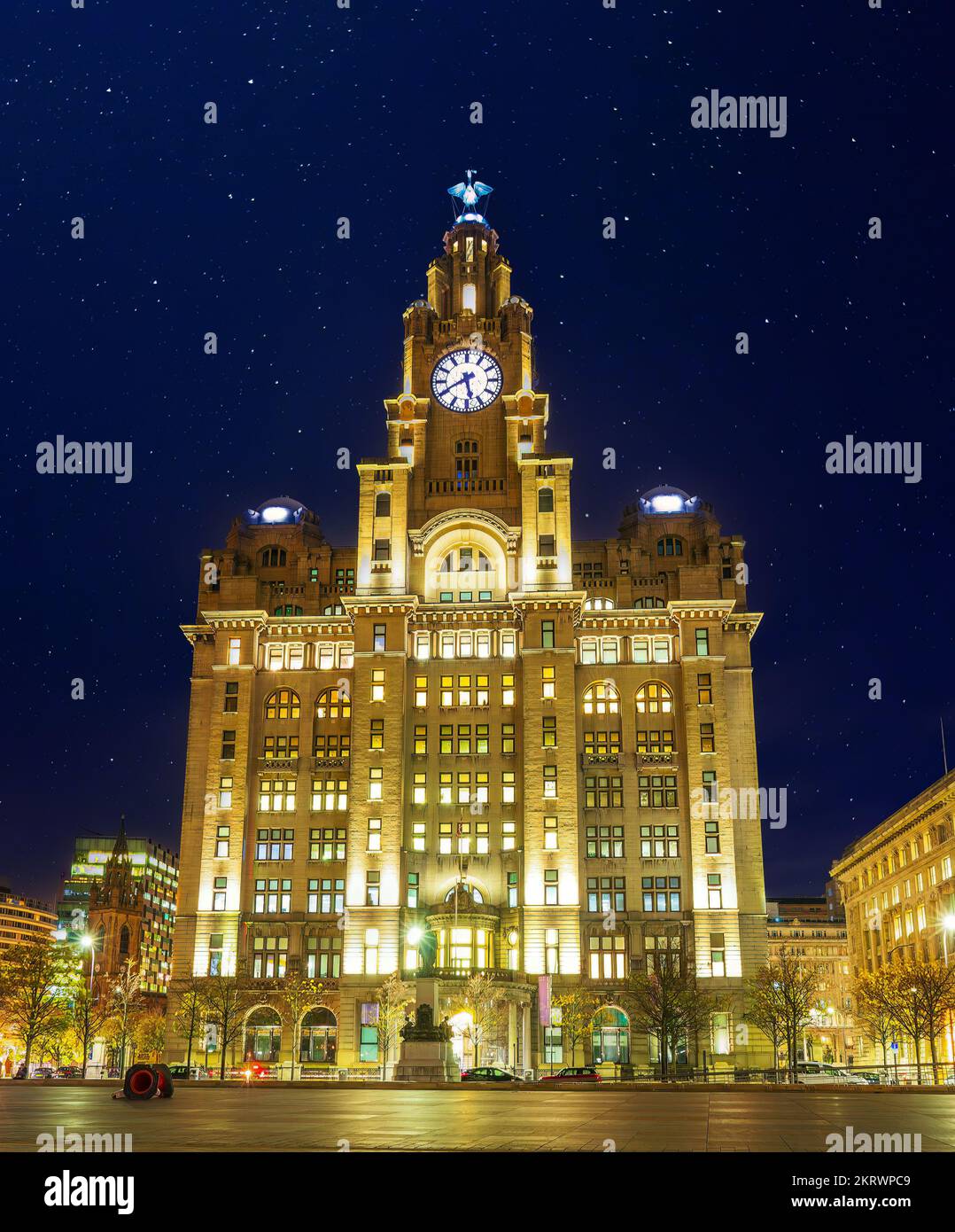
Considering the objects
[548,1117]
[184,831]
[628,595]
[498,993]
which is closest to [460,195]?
[628,595]

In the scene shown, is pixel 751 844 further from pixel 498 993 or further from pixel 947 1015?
pixel 498 993

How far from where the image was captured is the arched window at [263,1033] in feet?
364

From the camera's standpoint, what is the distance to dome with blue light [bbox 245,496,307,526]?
434ft

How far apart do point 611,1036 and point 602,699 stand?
31.3 meters

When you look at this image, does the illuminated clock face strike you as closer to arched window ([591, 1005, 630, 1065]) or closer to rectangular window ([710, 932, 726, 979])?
rectangular window ([710, 932, 726, 979])

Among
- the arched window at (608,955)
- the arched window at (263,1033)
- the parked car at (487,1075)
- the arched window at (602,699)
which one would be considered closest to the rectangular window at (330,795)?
the arched window at (263,1033)

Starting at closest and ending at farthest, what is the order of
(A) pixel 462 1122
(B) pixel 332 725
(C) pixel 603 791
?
(A) pixel 462 1122 < (C) pixel 603 791 < (B) pixel 332 725

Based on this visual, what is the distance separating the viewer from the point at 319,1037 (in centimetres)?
11019

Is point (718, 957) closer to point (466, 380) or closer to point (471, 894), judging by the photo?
point (471, 894)

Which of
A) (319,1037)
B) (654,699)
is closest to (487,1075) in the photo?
(319,1037)

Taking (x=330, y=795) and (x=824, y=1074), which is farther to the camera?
(x=330, y=795)

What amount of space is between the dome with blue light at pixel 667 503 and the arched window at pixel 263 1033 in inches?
2484

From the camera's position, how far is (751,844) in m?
116

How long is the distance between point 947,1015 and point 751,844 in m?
22.3
